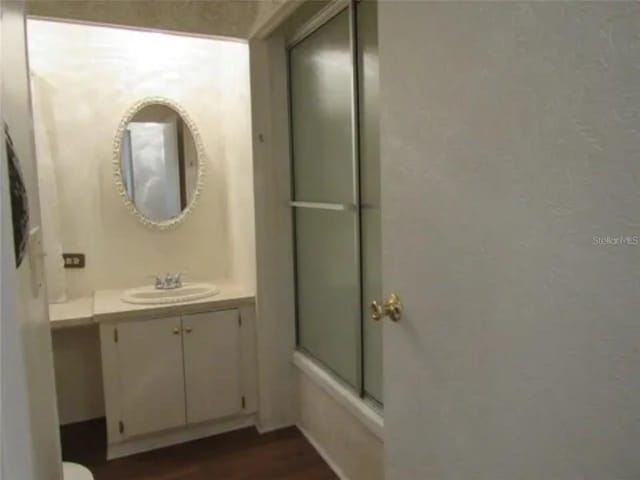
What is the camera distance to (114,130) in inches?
100

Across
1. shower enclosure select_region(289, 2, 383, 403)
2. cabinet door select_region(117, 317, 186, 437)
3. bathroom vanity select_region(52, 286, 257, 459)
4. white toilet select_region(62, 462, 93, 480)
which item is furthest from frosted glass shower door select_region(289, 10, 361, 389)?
white toilet select_region(62, 462, 93, 480)

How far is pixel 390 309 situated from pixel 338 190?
35.9 inches

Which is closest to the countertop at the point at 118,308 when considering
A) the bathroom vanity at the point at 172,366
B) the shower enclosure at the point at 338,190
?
the bathroom vanity at the point at 172,366

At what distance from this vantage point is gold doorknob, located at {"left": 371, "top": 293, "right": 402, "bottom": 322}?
1115 millimetres

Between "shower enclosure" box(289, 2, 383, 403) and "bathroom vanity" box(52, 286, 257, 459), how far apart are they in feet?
1.23

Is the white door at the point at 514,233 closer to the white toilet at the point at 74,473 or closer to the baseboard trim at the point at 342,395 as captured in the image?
the baseboard trim at the point at 342,395

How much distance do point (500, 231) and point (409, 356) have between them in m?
0.42

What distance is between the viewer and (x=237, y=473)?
2.11 metres

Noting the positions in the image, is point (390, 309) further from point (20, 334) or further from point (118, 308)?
point (118, 308)

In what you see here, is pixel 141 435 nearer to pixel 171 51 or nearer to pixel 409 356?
pixel 409 356

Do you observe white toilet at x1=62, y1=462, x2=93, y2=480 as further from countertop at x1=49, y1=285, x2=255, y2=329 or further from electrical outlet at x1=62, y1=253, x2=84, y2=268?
electrical outlet at x1=62, y1=253, x2=84, y2=268

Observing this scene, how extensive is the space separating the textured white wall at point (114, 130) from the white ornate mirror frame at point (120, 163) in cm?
3

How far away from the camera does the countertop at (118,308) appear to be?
2148 mm

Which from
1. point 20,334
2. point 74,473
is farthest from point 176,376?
point 20,334
